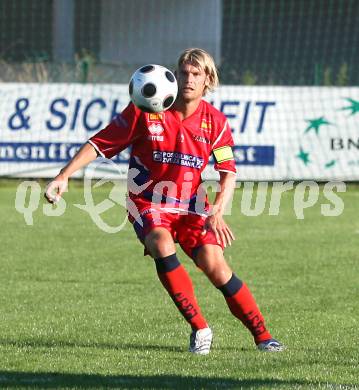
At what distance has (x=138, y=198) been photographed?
6789 mm

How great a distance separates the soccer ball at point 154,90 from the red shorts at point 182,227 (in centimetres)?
63

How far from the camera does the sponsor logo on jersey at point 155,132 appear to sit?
264 inches

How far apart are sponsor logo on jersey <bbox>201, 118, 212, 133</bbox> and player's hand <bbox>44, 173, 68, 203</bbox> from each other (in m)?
0.96

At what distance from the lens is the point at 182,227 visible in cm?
677

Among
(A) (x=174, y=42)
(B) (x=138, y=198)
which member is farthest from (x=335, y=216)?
(A) (x=174, y=42)

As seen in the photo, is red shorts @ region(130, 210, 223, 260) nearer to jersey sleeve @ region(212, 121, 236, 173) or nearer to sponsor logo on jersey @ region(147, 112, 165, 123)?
jersey sleeve @ region(212, 121, 236, 173)

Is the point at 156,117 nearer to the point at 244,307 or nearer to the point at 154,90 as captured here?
the point at 154,90

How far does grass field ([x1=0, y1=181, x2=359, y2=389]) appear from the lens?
19.5ft

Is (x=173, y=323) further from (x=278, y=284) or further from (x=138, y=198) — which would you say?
(x=278, y=284)

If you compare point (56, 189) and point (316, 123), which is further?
point (316, 123)

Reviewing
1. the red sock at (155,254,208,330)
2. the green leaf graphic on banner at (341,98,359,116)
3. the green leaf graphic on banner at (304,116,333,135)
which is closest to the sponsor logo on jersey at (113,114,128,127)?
the red sock at (155,254,208,330)

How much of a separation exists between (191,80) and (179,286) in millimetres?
1213

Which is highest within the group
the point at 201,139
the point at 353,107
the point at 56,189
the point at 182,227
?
the point at 201,139

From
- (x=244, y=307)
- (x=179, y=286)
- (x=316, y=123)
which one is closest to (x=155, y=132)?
(x=179, y=286)
